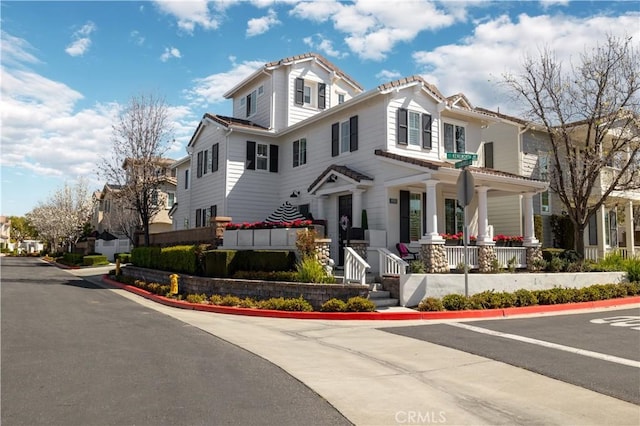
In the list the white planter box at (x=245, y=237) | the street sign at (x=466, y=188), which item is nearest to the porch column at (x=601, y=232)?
the street sign at (x=466, y=188)

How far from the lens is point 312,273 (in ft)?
45.6

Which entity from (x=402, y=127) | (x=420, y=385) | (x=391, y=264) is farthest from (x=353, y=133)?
(x=420, y=385)

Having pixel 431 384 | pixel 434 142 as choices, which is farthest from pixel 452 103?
pixel 431 384

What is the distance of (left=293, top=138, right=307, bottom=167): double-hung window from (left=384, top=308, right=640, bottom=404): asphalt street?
1269 cm

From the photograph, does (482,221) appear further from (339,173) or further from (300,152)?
(300,152)

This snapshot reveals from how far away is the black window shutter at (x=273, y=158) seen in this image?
75.9 feet

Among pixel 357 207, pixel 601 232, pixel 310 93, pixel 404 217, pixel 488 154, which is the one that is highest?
pixel 310 93

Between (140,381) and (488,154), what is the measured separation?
2252 centimetres

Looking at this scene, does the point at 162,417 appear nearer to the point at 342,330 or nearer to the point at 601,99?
→ the point at 342,330

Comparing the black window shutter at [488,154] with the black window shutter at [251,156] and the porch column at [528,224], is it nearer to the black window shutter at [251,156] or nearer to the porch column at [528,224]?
the porch column at [528,224]

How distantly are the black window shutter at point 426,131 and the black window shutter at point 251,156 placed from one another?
833 centimetres

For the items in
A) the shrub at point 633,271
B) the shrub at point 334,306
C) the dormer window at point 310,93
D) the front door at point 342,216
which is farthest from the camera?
the dormer window at point 310,93

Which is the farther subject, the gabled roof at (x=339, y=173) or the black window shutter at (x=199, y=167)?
the black window shutter at (x=199, y=167)

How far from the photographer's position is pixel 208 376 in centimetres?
617
